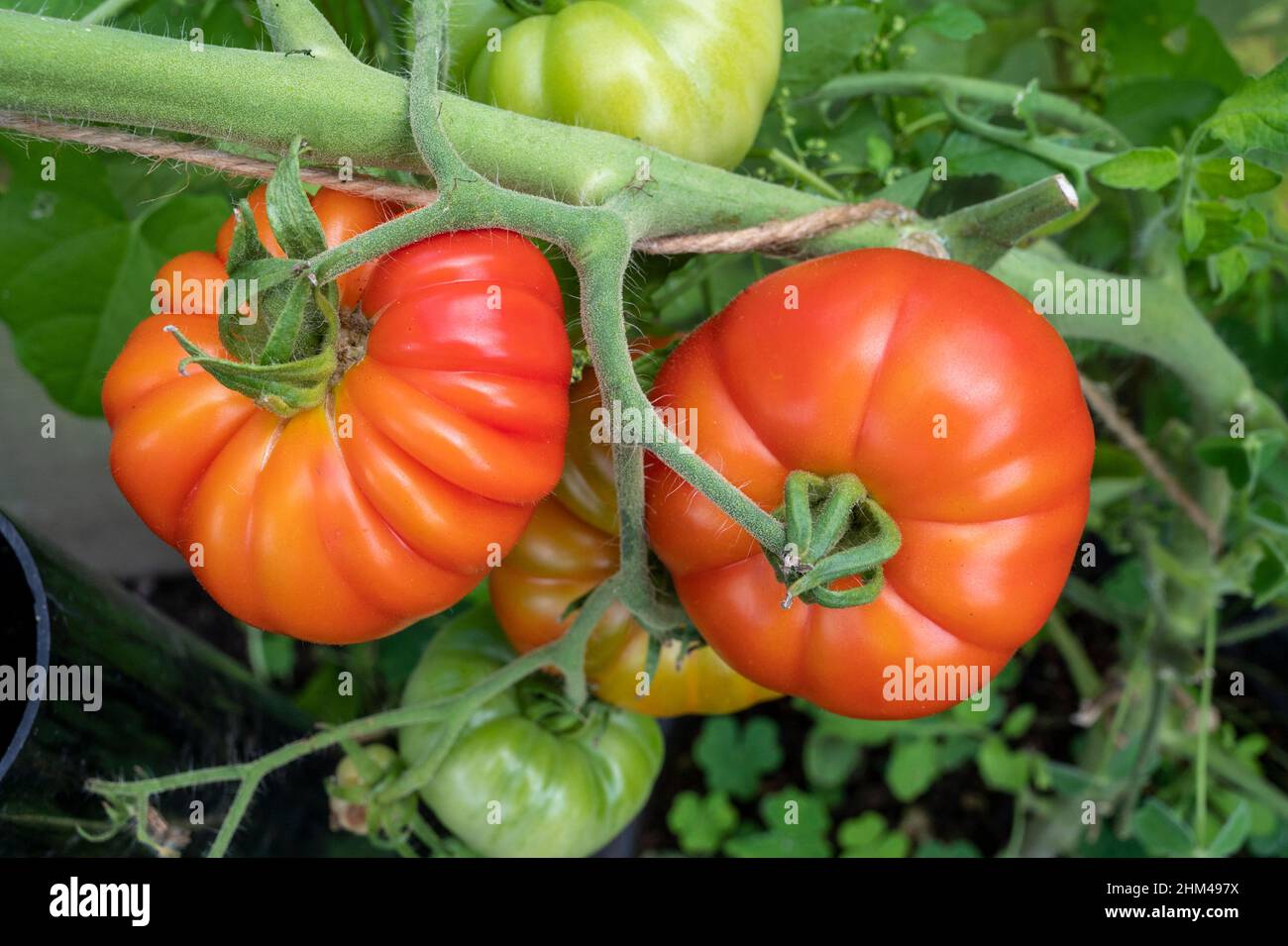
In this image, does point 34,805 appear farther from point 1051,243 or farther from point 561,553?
point 1051,243

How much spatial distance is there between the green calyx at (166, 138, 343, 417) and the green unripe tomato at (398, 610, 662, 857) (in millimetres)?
339

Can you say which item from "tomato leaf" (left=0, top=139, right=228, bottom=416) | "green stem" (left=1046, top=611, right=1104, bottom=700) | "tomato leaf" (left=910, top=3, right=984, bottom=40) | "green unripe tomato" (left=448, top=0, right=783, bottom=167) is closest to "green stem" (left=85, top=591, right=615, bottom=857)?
A: "green unripe tomato" (left=448, top=0, right=783, bottom=167)

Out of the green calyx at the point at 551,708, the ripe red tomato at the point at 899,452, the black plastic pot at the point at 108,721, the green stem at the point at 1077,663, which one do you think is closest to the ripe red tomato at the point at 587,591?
the green calyx at the point at 551,708

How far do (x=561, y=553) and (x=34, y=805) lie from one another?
357 mm

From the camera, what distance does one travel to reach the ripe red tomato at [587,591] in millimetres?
736

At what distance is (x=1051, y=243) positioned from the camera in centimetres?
89

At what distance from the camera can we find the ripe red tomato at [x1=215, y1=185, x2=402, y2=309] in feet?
1.86

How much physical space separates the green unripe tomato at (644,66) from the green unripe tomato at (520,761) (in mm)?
431

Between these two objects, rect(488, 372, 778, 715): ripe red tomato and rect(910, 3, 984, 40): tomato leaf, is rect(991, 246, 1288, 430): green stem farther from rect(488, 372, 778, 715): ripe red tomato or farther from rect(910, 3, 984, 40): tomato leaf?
rect(488, 372, 778, 715): ripe red tomato

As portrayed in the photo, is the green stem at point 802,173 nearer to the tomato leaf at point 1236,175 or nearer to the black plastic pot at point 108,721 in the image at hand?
the tomato leaf at point 1236,175

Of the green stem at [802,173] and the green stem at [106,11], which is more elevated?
the green stem at [106,11]
